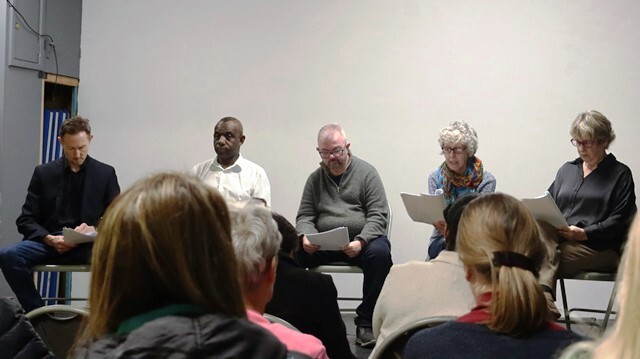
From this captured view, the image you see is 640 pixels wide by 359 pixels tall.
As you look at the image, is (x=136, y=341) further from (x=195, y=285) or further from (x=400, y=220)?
(x=400, y=220)

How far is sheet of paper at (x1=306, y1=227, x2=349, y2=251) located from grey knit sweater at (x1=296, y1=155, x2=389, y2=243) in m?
0.36

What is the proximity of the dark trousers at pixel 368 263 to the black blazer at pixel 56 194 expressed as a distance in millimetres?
1359

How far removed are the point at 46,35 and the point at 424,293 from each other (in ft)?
14.8

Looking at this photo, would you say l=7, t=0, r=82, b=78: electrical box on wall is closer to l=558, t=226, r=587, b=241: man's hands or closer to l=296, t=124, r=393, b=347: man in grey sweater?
l=296, t=124, r=393, b=347: man in grey sweater

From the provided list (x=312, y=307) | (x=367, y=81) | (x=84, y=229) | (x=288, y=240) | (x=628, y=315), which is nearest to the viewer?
(x=628, y=315)

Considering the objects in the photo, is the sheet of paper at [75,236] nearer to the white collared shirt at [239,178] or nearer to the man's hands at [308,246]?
the white collared shirt at [239,178]

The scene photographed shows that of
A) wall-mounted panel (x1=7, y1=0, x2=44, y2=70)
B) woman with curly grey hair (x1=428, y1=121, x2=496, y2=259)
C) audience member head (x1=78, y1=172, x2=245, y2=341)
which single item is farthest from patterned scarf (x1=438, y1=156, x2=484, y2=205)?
audience member head (x1=78, y1=172, x2=245, y2=341)

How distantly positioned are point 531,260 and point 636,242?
0.79 metres

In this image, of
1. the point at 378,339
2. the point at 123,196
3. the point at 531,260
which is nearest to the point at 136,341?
the point at 123,196

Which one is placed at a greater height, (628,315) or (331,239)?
(628,315)

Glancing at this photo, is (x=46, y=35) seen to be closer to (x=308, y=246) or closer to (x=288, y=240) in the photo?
(x=308, y=246)

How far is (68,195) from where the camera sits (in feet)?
16.5

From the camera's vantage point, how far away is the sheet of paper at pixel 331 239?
434 centimetres

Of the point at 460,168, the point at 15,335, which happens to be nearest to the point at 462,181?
the point at 460,168
